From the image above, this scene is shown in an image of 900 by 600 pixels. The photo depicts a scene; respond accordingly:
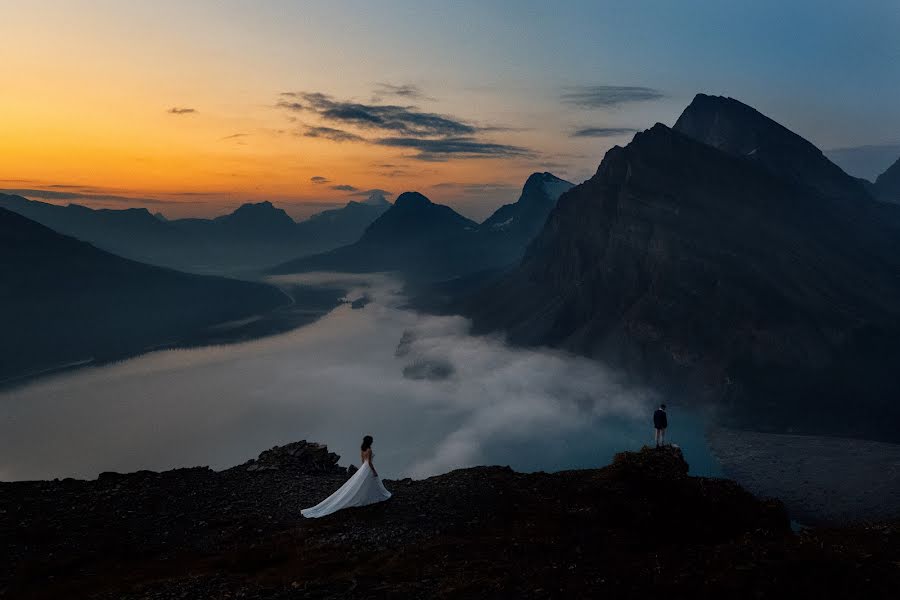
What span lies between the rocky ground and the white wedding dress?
0.90 metres

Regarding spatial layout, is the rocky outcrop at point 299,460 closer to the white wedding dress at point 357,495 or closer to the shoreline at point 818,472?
the white wedding dress at point 357,495

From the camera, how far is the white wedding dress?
2645 cm

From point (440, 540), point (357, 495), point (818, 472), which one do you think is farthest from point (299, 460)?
point (818, 472)

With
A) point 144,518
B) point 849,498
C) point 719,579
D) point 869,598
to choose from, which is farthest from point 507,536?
point 849,498

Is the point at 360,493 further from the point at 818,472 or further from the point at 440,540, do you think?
the point at 818,472

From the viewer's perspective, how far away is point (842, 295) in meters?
180

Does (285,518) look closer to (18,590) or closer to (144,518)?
(144,518)

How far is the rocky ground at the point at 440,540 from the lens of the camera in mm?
16547

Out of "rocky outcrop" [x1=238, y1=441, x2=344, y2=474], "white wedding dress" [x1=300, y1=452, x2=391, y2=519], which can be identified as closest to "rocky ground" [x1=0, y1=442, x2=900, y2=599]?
"white wedding dress" [x1=300, y1=452, x2=391, y2=519]

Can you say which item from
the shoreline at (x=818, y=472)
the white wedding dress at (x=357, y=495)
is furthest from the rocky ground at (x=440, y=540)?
the shoreline at (x=818, y=472)

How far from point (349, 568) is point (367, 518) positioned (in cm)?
549

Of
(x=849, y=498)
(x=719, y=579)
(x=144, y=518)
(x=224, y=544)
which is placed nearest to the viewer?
(x=719, y=579)

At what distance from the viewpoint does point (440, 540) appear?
21.9 meters

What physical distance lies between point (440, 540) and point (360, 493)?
6.31 meters
